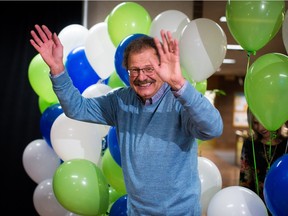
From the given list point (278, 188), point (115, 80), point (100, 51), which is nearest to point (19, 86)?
point (100, 51)

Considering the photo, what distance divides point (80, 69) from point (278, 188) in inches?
51.3

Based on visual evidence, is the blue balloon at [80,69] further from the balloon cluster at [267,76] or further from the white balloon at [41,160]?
the balloon cluster at [267,76]

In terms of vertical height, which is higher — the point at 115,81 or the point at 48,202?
the point at 115,81

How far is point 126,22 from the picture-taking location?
1.95 meters

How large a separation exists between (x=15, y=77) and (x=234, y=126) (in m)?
9.83

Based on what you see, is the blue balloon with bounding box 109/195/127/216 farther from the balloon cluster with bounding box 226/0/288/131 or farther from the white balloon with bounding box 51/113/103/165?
the balloon cluster with bounding box 226/0/288/131

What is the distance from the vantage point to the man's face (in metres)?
1.23

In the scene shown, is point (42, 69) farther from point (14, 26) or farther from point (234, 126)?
point (234, 126)

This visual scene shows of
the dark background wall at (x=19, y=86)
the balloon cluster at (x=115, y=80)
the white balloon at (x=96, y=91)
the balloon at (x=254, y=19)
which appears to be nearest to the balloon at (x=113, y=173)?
the balloon cluster at (x=115, y=80)

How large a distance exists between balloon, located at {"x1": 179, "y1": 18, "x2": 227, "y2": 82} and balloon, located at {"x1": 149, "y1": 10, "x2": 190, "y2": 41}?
11 centimetres

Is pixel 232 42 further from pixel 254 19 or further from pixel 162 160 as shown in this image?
pixel 162 160

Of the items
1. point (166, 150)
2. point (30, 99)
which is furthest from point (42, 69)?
point (30, 99)

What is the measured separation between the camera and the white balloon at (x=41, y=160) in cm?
246

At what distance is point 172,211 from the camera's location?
1.24 metres
